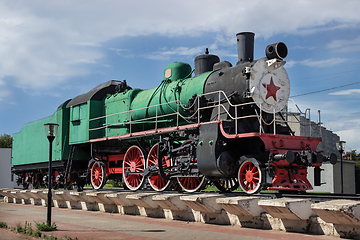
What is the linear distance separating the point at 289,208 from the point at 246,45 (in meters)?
6.01

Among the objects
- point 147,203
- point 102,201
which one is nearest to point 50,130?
point 147,203

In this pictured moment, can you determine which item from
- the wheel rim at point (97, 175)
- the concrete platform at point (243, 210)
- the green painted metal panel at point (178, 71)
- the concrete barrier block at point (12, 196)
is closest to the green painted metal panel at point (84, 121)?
the wheel rim at point (97, 175)

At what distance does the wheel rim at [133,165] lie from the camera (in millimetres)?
14203

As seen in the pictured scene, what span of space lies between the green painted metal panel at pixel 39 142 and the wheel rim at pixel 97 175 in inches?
82.1

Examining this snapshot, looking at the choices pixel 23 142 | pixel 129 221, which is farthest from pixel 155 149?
pixel 23 142

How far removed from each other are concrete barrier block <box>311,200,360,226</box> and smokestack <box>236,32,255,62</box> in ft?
19.7

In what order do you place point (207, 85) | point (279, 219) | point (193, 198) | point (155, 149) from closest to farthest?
point (279, 219) < point (193, 198) < point (207, 85) < point (155, 149)

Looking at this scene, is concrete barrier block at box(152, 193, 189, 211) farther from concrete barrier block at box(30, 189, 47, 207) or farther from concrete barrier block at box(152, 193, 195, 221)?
concrete barrier block at box(30, 189, 47, 207)

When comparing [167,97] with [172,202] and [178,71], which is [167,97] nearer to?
[178,71]

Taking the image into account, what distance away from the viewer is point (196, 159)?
11711 mm

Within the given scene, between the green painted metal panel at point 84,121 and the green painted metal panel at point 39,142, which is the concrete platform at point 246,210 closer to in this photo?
the green painted metal panel at point 84,121

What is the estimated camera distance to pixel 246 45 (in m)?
12.0

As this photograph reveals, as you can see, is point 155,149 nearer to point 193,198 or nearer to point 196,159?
point 196,159

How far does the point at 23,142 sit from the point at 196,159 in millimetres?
13913
